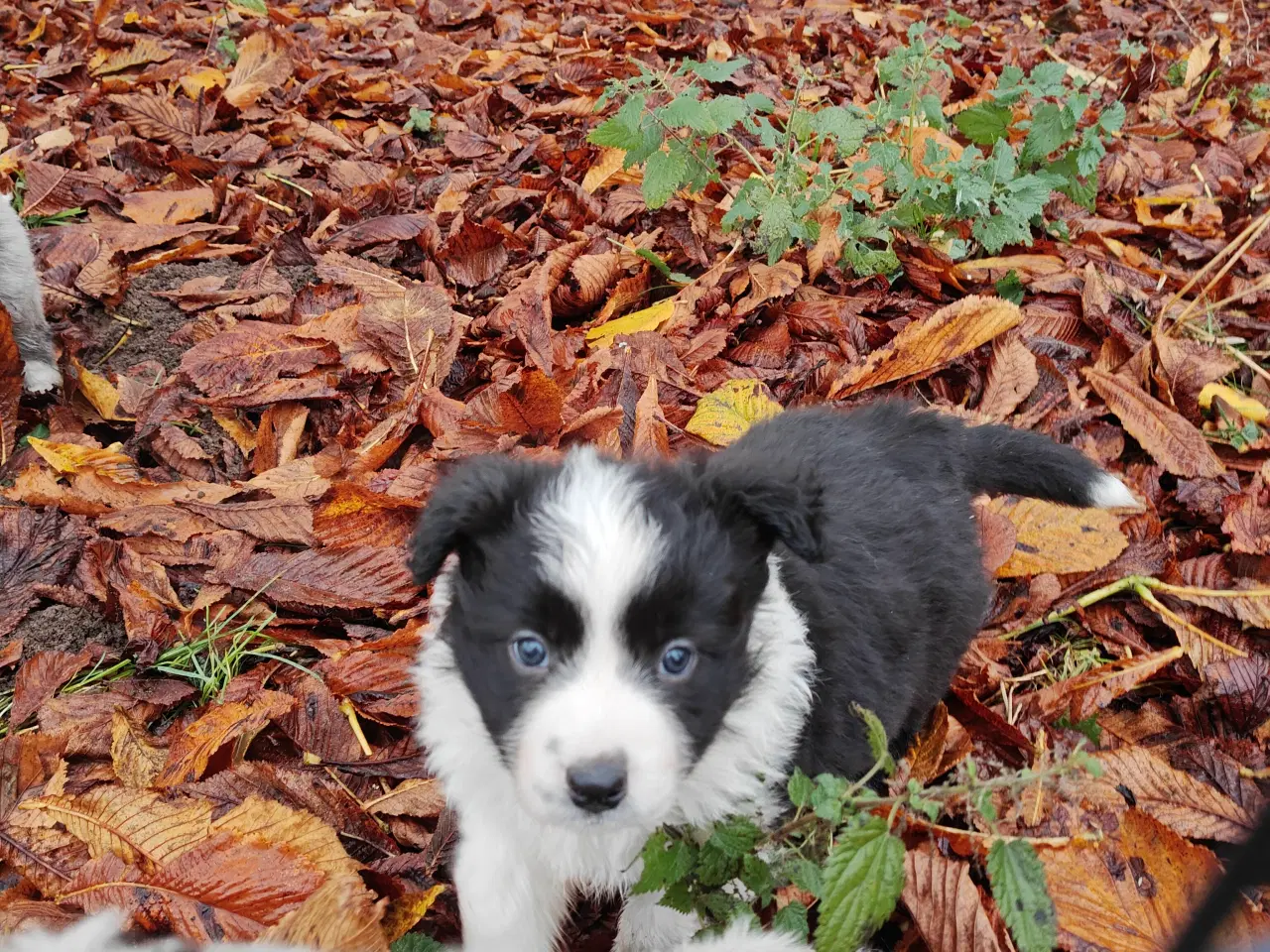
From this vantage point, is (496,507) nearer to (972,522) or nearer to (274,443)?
(972,522)

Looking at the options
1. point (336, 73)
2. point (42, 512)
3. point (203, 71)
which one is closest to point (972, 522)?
point (42, 512)

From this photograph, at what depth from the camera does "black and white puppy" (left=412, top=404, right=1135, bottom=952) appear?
1.89m

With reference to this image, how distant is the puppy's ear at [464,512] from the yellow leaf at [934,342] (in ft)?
6.65

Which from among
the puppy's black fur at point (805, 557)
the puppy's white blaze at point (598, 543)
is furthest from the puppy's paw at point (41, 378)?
the puppy's white blaze at point (598, 543)

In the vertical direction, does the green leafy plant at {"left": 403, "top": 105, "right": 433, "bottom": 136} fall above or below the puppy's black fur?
below

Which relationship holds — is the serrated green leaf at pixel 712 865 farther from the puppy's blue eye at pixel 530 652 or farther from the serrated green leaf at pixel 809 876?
the puppy's blue eye at pixel 530 652

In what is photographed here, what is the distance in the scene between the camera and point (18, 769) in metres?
2.54

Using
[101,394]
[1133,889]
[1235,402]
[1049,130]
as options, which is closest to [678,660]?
[1133,889]

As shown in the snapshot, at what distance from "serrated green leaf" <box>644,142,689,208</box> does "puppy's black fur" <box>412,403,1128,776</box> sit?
147 cm

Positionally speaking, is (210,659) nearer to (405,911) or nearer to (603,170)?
(405,911)

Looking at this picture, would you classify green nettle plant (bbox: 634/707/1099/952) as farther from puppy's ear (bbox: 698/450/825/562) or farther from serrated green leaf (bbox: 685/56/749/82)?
serrated green leaf (bbox: 685/56/749/82)

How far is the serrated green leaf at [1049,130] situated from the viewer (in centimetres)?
402

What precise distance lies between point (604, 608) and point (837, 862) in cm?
63

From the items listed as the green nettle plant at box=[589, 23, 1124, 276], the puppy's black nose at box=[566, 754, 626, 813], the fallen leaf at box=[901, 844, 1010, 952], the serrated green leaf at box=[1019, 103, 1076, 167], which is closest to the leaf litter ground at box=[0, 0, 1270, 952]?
the fallen leaf at box=[901, 844, 1010, 952]
